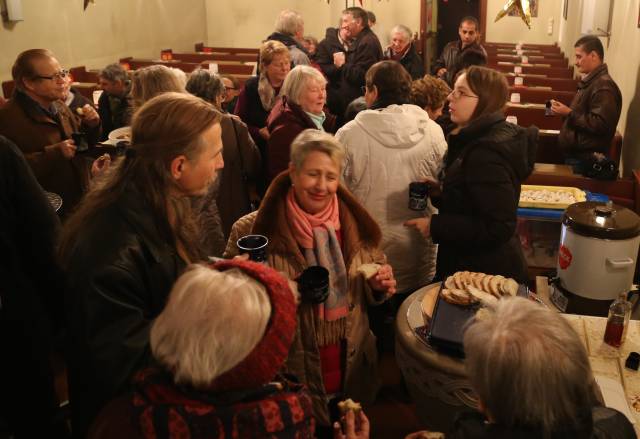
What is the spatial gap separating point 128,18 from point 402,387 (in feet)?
28.7


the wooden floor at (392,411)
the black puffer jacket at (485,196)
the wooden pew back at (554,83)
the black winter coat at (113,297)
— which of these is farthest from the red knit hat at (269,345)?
the wooden pew back at (554,83)

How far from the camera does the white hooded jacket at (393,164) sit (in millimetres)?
2777

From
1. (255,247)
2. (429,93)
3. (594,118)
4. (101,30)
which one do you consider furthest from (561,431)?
(101,30)

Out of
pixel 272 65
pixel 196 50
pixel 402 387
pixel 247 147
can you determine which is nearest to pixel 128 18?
pixel 196 50

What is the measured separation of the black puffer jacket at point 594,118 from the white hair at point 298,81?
2326mm

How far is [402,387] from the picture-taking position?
3.04 meters

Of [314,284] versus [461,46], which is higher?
[461,46]

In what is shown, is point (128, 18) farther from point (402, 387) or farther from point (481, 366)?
point (481, 366)

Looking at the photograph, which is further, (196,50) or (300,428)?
(196,50)

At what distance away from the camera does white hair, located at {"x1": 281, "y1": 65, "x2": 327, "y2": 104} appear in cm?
329

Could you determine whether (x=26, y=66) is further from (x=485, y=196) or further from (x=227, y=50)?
(x=227, y=50)

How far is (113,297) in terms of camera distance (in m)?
1.37

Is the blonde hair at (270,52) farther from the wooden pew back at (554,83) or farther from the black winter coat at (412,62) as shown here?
the wooden pew back at (554,83)

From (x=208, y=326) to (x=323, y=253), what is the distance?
1.00m
